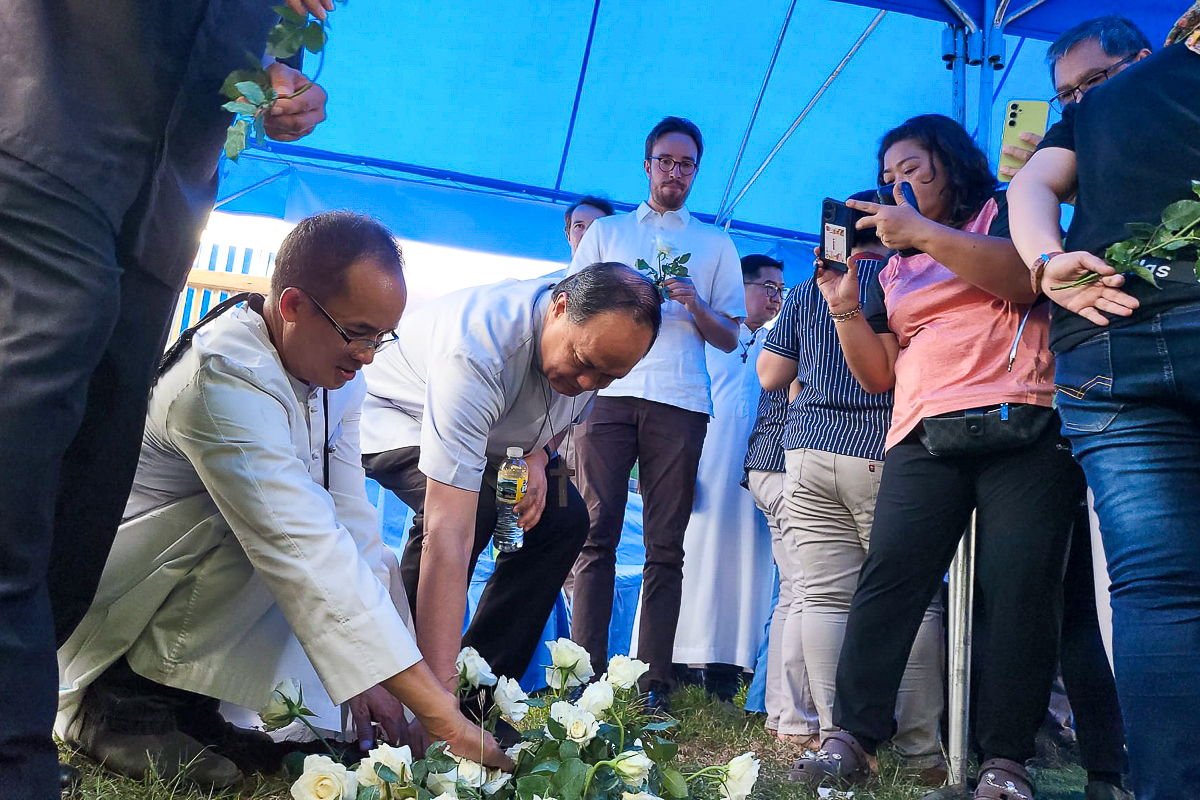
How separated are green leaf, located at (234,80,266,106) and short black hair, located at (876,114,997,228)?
1755 millimetres

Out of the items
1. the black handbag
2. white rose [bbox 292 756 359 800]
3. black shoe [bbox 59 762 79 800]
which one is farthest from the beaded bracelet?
black shoe [bbox 59 762 79 800]

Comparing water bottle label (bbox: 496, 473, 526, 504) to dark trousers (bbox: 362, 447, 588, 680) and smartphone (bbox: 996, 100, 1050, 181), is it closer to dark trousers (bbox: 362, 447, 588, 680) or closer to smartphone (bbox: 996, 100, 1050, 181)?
dark trousers (bbox: 362, 447, 588, 680)

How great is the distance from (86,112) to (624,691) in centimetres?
119

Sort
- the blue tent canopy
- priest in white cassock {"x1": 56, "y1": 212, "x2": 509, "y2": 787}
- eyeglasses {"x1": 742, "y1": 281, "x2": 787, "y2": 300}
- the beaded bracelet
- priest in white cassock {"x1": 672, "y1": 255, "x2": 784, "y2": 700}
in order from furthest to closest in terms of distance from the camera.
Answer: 1. the blue tent canopy
2. eyeglasses {"x1": 742, "y1": 281, "x2": 787, "y2": 300}
3. priest in white cassock {"x1": 672, "y1": 255, "x2": 784, "y2": 700}
4. the beaded bracelet
5. priest in white cassock {"x1": 56, "y1": 212, "x2": 509, "y2": 787}

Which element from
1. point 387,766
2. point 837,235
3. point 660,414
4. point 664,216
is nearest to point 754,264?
point 664,216

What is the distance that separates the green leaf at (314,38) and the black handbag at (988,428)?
1.51 meters

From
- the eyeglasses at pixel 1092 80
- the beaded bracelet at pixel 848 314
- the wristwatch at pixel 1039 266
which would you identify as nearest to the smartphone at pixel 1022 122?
the eyeglasses at pixel 1092 80

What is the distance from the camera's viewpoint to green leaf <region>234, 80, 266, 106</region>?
4.67 ft

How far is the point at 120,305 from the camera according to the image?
1.34 metres

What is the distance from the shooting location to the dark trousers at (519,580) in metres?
2.81

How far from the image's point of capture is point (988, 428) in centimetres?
224

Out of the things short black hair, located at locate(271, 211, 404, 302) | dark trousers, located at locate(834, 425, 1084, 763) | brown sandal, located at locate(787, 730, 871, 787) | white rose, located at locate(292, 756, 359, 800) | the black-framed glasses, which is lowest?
brown sandal, located at locate(787, 730, 871, 787)

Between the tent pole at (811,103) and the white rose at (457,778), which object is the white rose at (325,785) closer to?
the white rose at (457,778)

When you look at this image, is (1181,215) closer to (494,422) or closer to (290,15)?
(290,15)
